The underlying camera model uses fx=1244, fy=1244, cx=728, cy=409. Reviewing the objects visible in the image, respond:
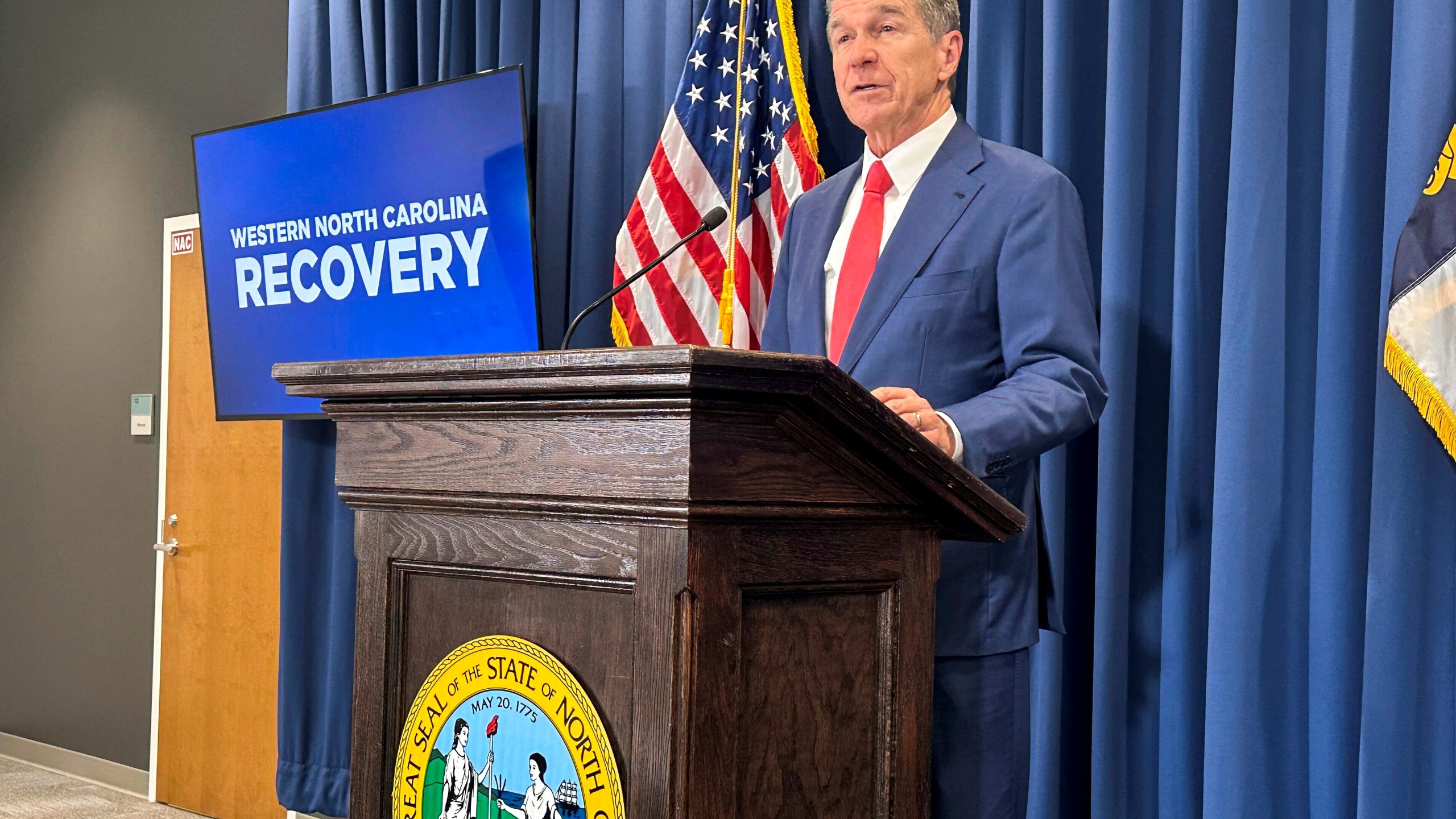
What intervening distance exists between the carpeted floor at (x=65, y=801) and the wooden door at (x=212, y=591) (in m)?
0.11

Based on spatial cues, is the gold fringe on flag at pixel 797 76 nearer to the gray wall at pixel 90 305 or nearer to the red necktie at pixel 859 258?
the red necktie at pixel 859 258

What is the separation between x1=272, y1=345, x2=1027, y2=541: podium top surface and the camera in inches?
35.8

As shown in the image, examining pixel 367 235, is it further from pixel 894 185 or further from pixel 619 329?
pixel 894 185

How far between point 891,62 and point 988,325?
1.46 ft

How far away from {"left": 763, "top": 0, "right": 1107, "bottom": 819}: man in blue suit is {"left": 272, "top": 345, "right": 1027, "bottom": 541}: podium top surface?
11 centimetres

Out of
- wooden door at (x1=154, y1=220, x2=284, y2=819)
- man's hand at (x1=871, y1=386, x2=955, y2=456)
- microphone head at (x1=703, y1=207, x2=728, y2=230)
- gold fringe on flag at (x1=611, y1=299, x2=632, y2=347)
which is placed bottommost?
wooden door at (x1=154, y1=220, x2=284, y2=819)

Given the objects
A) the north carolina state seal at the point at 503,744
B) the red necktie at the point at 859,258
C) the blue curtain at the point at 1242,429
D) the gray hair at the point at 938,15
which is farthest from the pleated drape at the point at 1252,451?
the north carolina state seal at the point at 503,744

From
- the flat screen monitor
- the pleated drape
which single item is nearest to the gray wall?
the flat screen monitor

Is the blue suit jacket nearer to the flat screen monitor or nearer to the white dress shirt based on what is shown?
the white dress shirt

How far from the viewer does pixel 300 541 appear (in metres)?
3.60

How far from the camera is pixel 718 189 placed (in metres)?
2.78

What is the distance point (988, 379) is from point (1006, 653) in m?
0.34

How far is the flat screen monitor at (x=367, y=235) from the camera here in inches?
117

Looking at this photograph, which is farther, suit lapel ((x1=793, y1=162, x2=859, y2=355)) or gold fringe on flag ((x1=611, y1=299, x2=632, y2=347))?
gold fringe on flag ((x1=611, y1=299, x2=632, y2=347))
